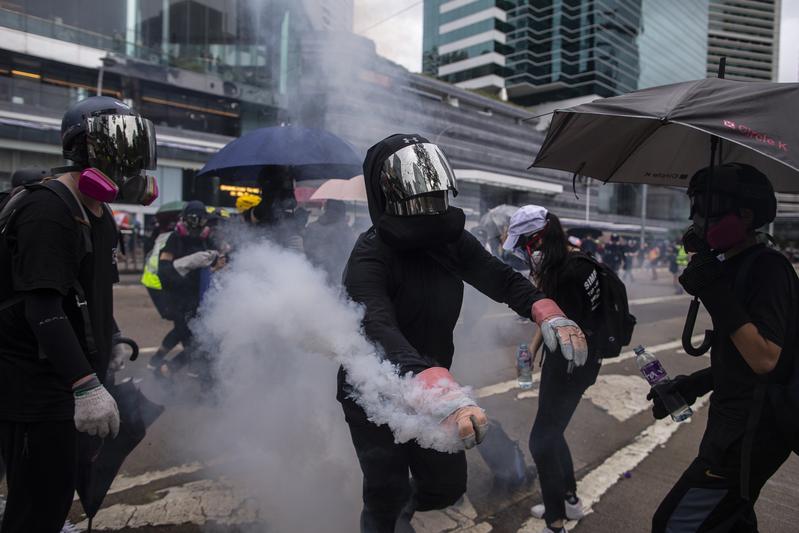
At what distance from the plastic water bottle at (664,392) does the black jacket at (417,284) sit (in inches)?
23.6

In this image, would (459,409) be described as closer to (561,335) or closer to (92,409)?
(561,335)

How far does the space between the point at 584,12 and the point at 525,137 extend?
1968cm

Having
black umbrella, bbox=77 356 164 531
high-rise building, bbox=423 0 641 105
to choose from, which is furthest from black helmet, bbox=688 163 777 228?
high-rise building, bbox=423 0 641 105

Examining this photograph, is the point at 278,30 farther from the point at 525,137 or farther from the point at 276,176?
the point at 525,137

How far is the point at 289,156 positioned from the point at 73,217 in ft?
8.83

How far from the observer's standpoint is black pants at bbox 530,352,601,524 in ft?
8.52

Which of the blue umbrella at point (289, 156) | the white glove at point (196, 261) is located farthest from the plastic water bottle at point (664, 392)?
the white glove at point (196, 261)

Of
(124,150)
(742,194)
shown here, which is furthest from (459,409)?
(124,150)

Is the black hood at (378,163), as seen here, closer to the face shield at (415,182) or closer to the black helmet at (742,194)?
the face shield at (415,182)

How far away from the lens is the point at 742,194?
1849mm

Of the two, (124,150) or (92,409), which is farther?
(124,150)

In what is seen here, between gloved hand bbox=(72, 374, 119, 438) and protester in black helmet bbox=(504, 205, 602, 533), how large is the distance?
6.31 ft

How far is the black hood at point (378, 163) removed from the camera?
6.31 ft

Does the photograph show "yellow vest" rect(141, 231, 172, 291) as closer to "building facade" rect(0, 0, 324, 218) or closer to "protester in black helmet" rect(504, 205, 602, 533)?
"protester in black helmet" rect(504, 205, 602, 533)
